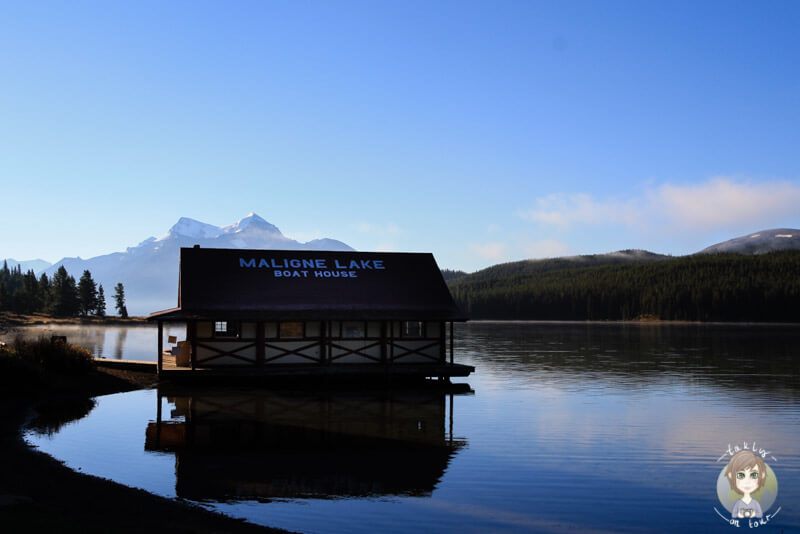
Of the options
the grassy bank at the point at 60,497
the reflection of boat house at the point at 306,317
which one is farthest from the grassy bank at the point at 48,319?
the grassy bank at the point at 60,497

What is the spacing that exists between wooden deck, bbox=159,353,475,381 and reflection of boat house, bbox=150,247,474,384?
0.05m

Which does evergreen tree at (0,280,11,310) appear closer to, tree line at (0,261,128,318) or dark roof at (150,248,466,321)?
tree line at (0,261,128,318)

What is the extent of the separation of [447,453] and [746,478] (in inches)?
284

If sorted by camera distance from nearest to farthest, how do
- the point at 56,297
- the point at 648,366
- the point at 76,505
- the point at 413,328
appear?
1. the point at 76,505
2. the point at 413,328
3. the point at 648,366
4. the point at 56,297

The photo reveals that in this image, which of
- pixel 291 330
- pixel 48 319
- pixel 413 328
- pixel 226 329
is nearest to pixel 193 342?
pixel 226 329

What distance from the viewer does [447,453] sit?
18.8m

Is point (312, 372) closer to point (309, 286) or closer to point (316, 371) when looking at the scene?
point (316, 371)

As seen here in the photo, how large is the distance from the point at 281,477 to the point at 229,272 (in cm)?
2154

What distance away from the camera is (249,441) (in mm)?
19828

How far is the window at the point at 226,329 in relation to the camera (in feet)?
112

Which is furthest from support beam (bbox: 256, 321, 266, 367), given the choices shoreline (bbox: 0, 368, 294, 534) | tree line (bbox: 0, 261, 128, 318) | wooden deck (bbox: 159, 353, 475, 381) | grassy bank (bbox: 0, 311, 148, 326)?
tree line (bbox: 0, 261, 128, 318)

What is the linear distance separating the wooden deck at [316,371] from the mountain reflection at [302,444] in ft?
5.12

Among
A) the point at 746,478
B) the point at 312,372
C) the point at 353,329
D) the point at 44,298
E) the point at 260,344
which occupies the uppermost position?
the point at 44,298

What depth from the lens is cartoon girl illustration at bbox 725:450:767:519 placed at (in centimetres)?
1414
